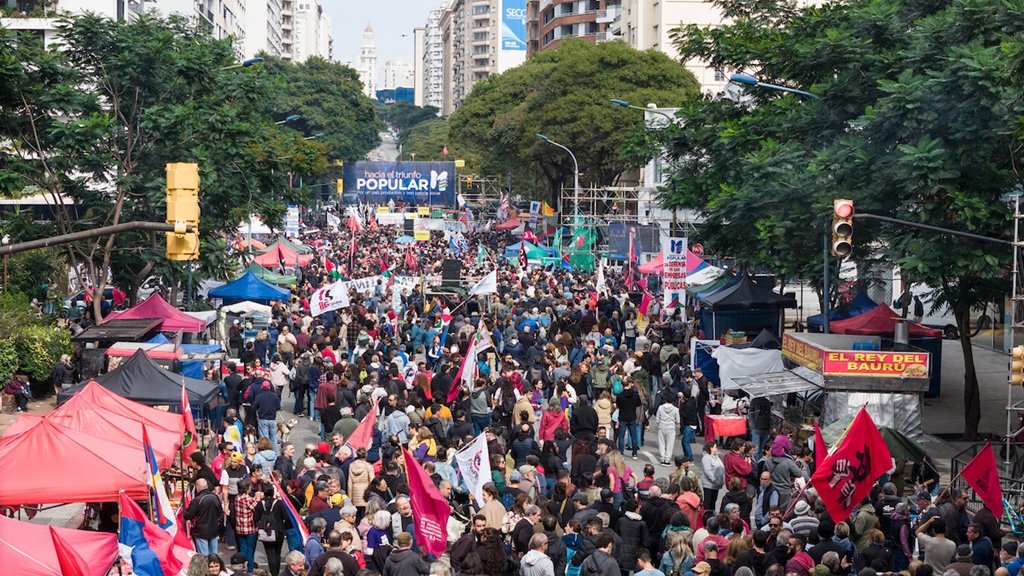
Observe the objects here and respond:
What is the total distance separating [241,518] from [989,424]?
1684cm

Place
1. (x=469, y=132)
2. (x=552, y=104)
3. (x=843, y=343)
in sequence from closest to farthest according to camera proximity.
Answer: (x=843, y=343), (x=552, y=104), (x=469, y=132)

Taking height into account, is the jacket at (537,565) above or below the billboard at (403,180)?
below

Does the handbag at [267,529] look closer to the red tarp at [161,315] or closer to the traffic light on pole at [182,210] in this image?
the traffic light on pole at [182,210]

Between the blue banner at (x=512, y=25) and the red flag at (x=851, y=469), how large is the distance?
156 m

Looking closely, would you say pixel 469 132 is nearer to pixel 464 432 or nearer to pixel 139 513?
pixel 464 432

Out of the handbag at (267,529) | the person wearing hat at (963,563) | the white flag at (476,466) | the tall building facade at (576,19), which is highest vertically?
the tall building facade at (576,19)

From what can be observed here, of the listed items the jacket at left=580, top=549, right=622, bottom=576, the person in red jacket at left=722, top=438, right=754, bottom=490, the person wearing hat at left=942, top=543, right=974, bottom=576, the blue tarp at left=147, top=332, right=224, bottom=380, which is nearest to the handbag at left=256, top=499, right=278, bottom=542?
the jacket at left=580, top=549, right=622, bottom=576

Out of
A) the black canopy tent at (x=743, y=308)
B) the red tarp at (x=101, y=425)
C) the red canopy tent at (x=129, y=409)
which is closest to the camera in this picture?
the red tarp at (x=101, y=425)

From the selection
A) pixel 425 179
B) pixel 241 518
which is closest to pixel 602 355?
pixel 241 518

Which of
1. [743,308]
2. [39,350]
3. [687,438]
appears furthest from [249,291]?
[687,438]

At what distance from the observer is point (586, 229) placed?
Result: 59.8 meters

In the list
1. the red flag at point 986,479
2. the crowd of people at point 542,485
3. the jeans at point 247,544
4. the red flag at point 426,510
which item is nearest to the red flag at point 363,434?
the crowd of people at point 542,485

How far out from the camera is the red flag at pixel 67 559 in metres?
11.7

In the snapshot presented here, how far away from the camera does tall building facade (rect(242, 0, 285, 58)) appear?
11881 cm
